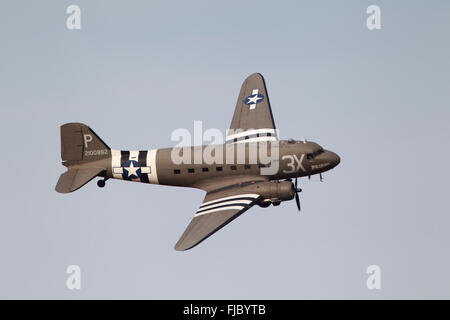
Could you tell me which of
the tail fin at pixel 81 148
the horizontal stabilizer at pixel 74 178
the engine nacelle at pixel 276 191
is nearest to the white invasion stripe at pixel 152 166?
the tail fin at pixel 81 148

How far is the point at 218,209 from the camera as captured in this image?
40.0 meters

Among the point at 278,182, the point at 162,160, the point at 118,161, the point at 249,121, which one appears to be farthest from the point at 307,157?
the point at 118,161

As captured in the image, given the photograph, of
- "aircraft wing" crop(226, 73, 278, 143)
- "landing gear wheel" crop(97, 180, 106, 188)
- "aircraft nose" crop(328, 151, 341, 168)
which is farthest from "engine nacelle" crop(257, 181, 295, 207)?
"landing gear wheel" crop(97, 180, 106, 188)

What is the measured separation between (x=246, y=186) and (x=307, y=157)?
4342 mm

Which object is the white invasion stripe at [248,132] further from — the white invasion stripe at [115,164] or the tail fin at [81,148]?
the tail fin at [81,148]

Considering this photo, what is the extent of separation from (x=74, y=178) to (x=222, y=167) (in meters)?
9.76

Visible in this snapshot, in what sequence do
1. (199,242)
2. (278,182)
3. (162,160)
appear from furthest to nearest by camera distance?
(162,160) → (278,182) → (199,242)

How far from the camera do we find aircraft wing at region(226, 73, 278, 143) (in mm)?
45344

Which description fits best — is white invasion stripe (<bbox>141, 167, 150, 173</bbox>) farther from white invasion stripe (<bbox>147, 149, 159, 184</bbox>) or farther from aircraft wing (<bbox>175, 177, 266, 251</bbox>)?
aircraft wing (<bbox>175, 177, 266, 251</bbox>)

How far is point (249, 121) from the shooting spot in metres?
46.4

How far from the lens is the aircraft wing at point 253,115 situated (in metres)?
45.3

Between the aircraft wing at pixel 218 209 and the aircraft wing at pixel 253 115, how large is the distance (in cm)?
428

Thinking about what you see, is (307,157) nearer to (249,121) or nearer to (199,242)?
(249,121)

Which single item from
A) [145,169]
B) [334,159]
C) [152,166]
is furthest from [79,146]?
[334,159]
